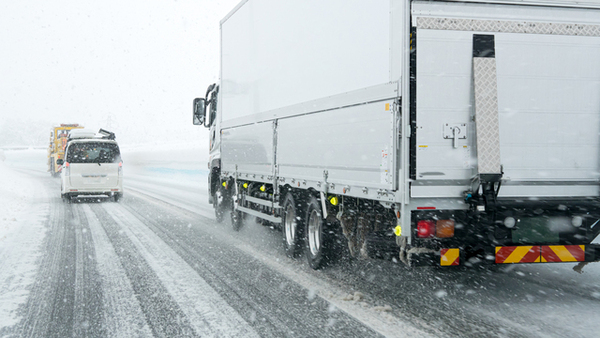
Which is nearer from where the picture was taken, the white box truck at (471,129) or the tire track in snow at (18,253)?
the white box truck at (471,129)

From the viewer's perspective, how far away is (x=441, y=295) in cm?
567

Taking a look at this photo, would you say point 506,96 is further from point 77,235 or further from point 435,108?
Result: point 77,235

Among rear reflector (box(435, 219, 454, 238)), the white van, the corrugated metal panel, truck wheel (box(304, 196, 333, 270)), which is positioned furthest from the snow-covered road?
the white van

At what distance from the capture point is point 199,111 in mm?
13180

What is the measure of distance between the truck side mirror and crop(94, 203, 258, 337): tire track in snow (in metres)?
4.16

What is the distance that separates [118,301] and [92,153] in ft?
43.1

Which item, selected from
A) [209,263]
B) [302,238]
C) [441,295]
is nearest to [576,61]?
[441,295]

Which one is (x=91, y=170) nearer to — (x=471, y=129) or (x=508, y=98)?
(x=471, y=129)

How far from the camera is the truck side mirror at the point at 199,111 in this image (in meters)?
13.1

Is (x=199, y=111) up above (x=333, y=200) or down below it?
above

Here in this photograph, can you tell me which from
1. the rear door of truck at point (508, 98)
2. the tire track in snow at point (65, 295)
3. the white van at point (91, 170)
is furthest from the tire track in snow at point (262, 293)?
the white van at point (91, 170)

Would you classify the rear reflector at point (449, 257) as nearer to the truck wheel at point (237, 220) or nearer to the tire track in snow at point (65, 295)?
the tire track in snow at point (65, 295)

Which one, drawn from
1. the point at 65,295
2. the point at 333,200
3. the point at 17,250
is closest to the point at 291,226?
the point at 333,200

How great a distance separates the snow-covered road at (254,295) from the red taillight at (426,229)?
73 cm
